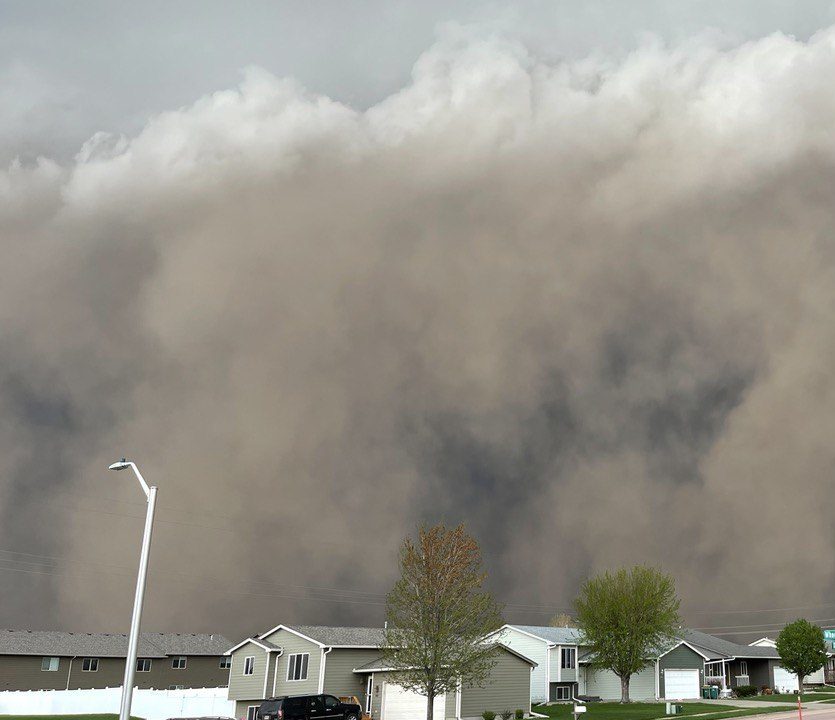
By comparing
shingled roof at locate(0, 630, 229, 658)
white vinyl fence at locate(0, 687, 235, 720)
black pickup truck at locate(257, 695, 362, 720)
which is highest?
shingled roof at locate(0, 630, 229, 658)

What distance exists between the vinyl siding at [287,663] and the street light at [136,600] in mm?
37751

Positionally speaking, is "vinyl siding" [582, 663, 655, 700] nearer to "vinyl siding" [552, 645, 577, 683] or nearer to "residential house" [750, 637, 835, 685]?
"vinyl siding" [552, 645, 577, 683]

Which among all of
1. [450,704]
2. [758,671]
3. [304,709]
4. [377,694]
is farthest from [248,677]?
[758,671]

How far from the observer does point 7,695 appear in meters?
64.8

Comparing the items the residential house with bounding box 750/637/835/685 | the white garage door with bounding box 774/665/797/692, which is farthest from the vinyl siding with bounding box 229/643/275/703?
the residential house with bounding box 750/637/835/685

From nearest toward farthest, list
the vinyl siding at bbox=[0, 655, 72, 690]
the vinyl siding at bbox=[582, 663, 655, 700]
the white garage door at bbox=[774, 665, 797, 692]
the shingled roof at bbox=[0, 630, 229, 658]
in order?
the vinyl siding at bbox=[582, 663, 655, 700]
the vinyl siding at bbox=[0, 655, 72, 690]
the shingled roof at bbox=[0, 630, 229, 658]
the white garage door at bbox=[774, 665, 797, 692]

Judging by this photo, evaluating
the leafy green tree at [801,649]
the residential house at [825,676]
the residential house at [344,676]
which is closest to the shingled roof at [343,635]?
the residential house at [344,676]

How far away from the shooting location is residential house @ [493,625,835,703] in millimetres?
74400

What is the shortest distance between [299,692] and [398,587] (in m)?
19.1

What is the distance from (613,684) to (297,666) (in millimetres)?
34050

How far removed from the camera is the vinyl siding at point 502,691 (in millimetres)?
53219

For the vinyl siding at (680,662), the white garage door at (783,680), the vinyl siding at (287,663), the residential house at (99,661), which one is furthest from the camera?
the white garage door at (783,680)

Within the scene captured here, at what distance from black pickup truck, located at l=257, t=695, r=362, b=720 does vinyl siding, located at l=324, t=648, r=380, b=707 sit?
1027 centimetres

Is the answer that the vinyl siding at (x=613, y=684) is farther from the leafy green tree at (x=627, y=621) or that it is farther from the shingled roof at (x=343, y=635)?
the shingled roof at (x=343, y=635)
